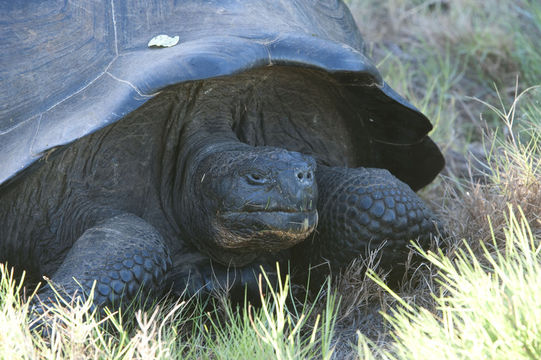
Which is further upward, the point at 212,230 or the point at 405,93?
the point at 212,230

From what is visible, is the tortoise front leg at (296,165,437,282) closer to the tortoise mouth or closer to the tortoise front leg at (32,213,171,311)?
the tortoise mouth

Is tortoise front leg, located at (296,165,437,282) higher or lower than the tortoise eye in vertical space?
lower

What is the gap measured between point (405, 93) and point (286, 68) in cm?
173

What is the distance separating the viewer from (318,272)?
9.82ft

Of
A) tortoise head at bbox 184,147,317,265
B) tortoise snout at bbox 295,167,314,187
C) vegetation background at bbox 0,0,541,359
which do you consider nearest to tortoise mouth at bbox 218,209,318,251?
tortoise head at bbox 184,147,317,265

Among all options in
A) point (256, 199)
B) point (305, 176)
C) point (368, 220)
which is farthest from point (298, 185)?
point (368, 220)

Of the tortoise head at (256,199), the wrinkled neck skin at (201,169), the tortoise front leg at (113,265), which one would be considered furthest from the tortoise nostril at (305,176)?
the tortoise front leg at (113,265)

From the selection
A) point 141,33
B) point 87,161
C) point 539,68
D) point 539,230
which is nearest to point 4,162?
point 87,161

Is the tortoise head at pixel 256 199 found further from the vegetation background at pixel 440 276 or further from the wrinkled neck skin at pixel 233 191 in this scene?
the vegetation background at pixel 440 276

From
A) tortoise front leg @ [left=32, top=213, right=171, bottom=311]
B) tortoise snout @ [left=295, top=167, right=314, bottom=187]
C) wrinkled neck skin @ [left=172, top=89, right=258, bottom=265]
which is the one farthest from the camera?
wrinkled neck skin @ [left=172, top=89, right=258, bottom=265]

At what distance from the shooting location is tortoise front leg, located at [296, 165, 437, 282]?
282 centimetres

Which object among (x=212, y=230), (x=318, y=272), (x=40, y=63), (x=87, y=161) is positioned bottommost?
(x=318, y=272)

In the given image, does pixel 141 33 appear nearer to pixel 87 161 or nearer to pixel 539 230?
pixel 87 161

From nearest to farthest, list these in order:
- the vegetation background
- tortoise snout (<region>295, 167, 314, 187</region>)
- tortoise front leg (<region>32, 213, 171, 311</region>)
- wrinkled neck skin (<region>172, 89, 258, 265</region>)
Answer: the vegetation background < tortoise front leg (<region>32, 213, 171, 311</region>) < tortoise snout (<region>295, 167, 314, 187</region>) < wrinkled neck skin (<region>172, 89, 258, 265</region>)
